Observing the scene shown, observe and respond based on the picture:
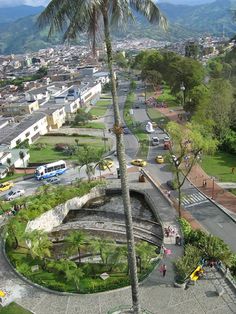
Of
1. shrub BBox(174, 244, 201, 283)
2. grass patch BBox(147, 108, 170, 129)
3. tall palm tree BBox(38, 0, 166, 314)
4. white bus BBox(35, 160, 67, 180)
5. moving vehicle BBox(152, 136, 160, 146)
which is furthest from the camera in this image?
grass patch BBox(147, 108, 170, 129)

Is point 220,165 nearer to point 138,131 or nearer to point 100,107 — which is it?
point 138,131

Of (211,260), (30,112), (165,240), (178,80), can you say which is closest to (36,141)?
(30,112)

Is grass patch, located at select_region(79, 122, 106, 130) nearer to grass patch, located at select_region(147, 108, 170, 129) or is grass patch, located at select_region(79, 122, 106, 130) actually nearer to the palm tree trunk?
grass patch, located at select_region(147, 108, 170, 129)

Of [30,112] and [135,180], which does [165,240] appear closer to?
[135,180]

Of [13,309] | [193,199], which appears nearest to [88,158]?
[193,199]

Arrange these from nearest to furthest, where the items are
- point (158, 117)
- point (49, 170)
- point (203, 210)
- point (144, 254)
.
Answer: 1. point (144, 254)
2. point (203, 210)
3. point (49, 170)
4. point (158, 117)

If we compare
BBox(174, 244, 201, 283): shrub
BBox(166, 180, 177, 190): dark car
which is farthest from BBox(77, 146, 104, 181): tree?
BBox(174, 244, 201, 283): shrub
